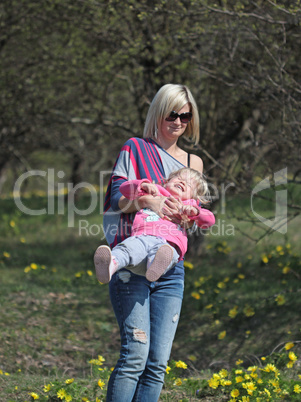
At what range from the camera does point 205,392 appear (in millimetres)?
3846

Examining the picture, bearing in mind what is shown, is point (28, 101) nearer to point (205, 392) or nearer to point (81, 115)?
point (81, 115)

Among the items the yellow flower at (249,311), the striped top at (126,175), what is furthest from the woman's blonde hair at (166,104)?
the yellow flower at (249,311)

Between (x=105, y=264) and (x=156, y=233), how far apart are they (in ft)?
1.31

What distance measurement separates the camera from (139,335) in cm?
268

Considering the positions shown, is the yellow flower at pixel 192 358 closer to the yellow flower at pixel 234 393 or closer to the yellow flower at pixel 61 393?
the yellow flower at pixel 234 393

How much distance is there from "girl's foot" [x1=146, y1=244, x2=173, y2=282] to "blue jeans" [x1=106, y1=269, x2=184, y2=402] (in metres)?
0.15

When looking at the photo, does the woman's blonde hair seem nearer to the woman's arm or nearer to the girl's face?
the girl's face

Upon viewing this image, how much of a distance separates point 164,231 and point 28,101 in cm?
749

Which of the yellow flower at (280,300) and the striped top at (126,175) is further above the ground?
the striped top at (126,175)

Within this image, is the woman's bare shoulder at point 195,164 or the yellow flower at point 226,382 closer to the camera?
the woman's bare shoulder at point 195,164

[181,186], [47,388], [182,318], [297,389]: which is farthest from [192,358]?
[181,186]

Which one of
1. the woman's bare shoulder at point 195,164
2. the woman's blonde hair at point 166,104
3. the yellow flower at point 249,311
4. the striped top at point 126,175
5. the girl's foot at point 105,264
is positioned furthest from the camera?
the yellow flower at point 249,311

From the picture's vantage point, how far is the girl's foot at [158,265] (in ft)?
8.63

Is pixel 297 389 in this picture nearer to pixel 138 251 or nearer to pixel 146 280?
pixel 146 280
